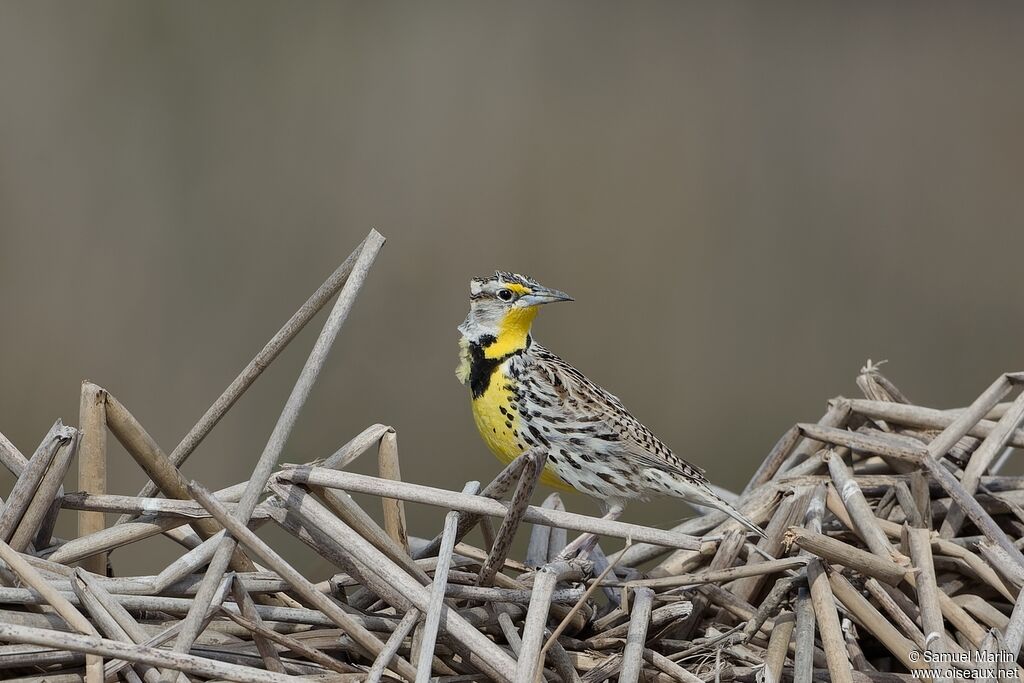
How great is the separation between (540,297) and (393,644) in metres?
1.09

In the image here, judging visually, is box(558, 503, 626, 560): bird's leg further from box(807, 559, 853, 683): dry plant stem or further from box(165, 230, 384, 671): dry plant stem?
box(165, 230, 384, 671): dry plant stem

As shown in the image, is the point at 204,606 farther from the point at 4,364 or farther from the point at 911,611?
the point at 4,364

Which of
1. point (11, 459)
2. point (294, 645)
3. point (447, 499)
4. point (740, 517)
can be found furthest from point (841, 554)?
point (11, 459)

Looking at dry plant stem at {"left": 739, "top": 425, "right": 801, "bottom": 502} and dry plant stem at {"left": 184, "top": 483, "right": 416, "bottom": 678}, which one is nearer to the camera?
dry plant stem at {"left": 184, "top": 483, "right": 416, "bottom": 678}

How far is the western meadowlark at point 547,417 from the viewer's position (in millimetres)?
2631

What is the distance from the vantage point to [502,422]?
2650 mm

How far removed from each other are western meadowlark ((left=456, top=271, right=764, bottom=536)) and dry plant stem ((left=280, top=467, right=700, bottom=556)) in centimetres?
69

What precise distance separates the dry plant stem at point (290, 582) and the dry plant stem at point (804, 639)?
56 centimetres

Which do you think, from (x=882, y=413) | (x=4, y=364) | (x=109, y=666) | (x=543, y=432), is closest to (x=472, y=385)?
(x=543, y=432)

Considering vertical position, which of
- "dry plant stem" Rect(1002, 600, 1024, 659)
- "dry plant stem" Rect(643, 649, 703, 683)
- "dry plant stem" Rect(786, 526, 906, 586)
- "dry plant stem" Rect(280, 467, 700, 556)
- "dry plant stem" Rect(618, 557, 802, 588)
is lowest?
"dry plant stem" Rect(643, 649, 703, 683)

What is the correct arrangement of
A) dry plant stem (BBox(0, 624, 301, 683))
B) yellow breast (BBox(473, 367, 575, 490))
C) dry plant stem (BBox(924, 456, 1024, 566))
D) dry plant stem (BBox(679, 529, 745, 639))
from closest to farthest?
dry plant stem (BBox(0, 624, 301, 683))
dry plant stem (BBox(924, 456, 1024, 566))
dry plant stem (BBox(679, 529, 745, 639))
yellow breast (BBox(473, 367, 575, 490))

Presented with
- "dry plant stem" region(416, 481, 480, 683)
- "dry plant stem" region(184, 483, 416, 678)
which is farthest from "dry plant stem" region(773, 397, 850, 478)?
"dry plant stem" region(184, 483, 416, 678)

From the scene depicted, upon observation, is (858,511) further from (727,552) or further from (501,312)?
(501,312)

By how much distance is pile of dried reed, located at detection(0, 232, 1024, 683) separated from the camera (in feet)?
5.57
